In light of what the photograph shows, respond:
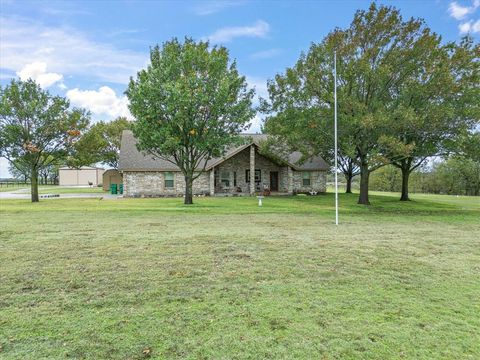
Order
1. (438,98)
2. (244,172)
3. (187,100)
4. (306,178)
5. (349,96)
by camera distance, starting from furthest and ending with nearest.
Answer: (306,178) → (244,172) → (438,98) → (349,96) → (187,100)

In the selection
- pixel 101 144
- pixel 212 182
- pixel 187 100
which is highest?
pixel 187 100

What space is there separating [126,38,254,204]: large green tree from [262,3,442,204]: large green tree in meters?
3.54

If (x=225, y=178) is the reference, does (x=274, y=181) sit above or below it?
below

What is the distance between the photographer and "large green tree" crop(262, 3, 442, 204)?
17297mm

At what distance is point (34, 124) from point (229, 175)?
1454 cm

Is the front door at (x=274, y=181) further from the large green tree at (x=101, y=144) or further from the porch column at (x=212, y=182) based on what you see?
the large green tree at (x=101, y=144)

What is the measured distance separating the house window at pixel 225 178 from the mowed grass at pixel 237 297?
62.9ft

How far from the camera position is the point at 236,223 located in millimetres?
Result: 12070

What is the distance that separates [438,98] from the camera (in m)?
17.8

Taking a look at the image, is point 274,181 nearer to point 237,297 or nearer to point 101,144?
point 101,144

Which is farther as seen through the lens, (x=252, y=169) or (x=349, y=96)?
(x=252, y=169)

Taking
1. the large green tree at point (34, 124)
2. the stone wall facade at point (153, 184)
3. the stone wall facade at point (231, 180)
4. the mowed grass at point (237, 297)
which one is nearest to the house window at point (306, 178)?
the stone wall facade at point (231, 180)

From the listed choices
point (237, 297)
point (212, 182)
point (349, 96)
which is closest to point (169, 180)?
point (212, 182)

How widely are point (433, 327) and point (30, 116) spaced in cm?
2529
